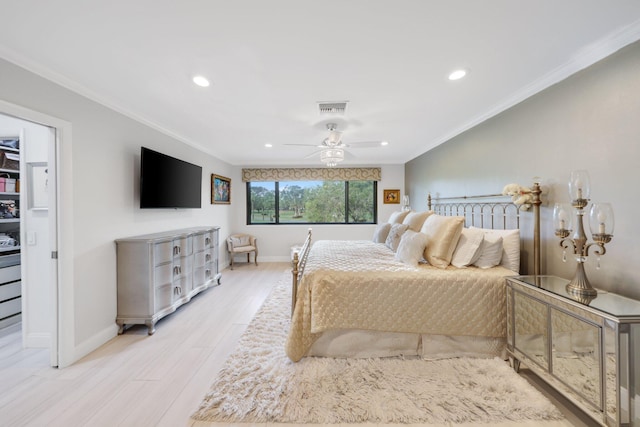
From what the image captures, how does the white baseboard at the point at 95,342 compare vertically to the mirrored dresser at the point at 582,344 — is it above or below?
below

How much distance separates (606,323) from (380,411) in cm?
138

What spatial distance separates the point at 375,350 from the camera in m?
2.21

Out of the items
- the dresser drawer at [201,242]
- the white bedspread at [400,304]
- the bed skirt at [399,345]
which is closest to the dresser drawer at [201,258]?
the dresser drawer at [201,242]

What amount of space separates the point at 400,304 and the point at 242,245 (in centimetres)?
427

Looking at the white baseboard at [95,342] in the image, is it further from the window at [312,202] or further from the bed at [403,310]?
the window at [312,202]

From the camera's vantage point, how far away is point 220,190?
529 cm

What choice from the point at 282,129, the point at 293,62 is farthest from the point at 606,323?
the point at 282,129

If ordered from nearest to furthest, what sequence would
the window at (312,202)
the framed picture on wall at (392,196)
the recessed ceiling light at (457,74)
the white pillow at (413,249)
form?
the recessed ceiling light at (457,74), the white pillow at (413,249), the framed picture on wall at (392,196), the window at (312,202)

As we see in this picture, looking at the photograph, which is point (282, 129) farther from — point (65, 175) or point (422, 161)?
point (422, 161)

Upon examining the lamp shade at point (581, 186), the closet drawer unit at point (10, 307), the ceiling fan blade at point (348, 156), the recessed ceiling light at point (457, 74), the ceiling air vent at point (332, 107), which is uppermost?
the ceiling fan blade at point (348, 156)

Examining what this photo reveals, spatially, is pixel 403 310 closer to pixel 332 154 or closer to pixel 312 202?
pixel 332 154

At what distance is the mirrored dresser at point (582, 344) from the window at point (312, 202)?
4.22 metres

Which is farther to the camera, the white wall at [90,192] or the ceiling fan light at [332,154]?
the ceiling fan light at [332,154]

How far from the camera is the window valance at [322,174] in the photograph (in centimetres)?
580
